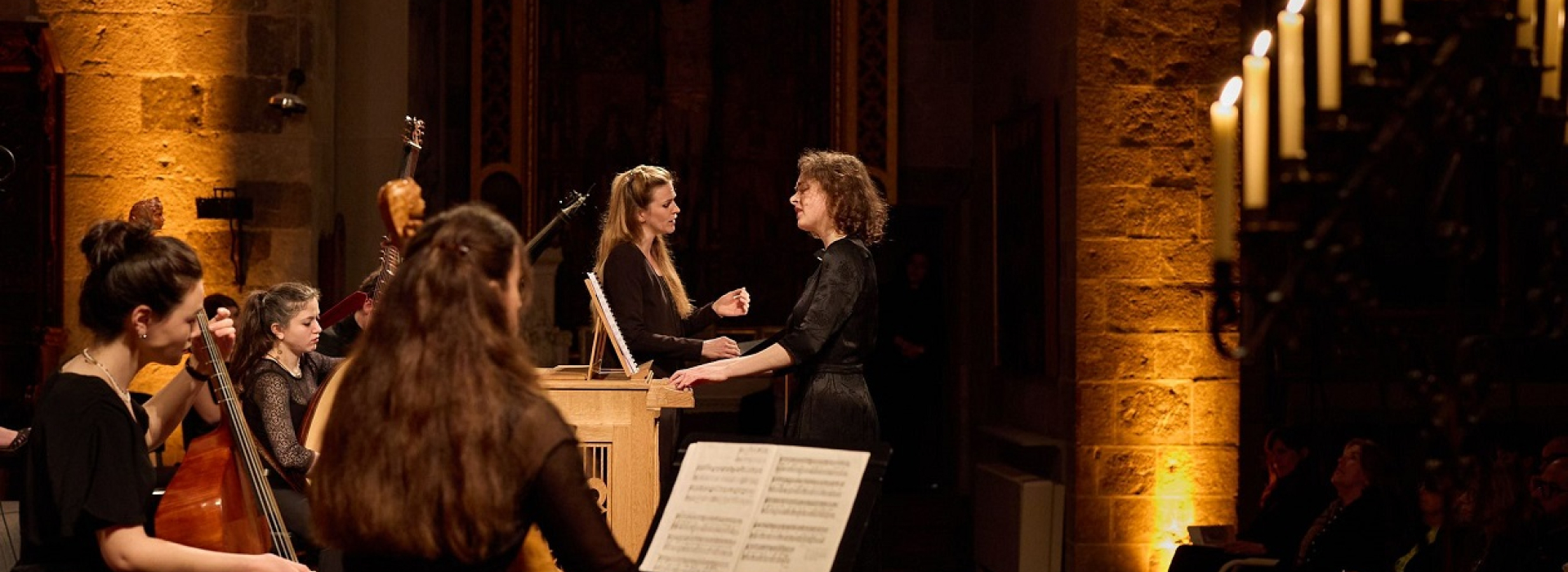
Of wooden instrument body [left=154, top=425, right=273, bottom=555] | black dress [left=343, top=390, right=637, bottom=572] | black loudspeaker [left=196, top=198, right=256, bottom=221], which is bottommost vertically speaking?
wooden instrument body [left=154, top=425, right=273, bottom=555]

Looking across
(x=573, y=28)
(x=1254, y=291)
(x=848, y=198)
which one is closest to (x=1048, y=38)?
(x=848, y=198)

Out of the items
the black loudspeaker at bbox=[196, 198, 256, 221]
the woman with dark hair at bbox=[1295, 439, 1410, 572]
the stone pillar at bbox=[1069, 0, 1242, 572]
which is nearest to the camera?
the woman with dark hair at bbox=[1295, 439, 1410, 572]

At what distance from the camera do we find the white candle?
8.83ft

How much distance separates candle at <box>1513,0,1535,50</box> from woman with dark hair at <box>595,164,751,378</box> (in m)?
2.77

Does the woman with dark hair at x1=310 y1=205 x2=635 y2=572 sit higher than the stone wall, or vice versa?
the stone wall

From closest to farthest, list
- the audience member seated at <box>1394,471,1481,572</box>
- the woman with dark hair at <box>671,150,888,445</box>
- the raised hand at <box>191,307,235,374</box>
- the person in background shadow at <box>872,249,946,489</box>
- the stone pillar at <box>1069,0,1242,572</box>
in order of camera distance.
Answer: the raised hand at <box>191,307,235,374</box> < the woman with dark hair at <box>671,150,888,445</box> < the audience member seated at <box>1394,471,1481,572</box> < the stone pillar at <box>1069,0,1242,572</box> < the person in background shadow at <box>872,249,946,489</box>

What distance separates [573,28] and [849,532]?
6863mm

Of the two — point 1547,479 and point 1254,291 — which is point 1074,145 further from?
point 1254,291

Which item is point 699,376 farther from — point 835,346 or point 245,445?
point 245,445

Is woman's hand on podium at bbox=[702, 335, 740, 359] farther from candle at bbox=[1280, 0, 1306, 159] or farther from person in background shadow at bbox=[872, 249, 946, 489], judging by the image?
person in background shadow at bbox=[872, 249, 946, 489]

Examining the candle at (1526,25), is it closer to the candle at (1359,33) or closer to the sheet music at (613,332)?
the candle at (1359,33)

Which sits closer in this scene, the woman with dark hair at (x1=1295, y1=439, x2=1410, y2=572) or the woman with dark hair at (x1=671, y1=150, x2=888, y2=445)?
the woman with dark hair at (x1=671, y1=150, x2=888, y2=445)

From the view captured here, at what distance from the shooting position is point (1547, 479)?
5027 mm

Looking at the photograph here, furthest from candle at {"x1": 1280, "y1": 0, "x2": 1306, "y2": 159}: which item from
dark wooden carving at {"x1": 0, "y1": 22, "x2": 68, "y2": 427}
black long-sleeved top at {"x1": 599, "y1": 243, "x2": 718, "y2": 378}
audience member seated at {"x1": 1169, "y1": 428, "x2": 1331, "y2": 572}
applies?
dark wooden carving at {"x1": 0, "y1": 22, "x2": 68, "y2": 427}
